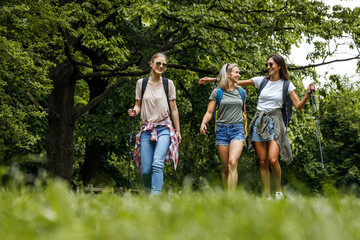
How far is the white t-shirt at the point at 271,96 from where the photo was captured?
22.1 feet

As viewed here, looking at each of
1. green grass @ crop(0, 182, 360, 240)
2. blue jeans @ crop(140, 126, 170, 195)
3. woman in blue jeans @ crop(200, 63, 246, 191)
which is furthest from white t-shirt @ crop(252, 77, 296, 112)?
green grass @ crop(0, 182, 360, 240)

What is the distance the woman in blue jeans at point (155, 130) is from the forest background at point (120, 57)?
2.45ft

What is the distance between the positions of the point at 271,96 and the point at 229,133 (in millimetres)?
833

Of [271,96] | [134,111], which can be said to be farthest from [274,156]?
[134,111]

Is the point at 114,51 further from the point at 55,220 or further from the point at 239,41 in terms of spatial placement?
the point at 55,220

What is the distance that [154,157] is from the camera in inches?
235

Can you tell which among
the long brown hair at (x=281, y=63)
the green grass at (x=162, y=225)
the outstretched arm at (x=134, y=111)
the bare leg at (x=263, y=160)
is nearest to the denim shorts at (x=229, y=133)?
the bare leg at (x=263, y=160)

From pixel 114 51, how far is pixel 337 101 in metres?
20.6

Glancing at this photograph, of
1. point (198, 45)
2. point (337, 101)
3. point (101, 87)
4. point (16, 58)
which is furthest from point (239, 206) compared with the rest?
point (337, 101)

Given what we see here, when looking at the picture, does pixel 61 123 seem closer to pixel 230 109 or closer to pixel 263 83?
pixel 230 109

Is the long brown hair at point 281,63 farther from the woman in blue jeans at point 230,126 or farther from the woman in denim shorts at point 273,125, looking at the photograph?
the woman in blue jeans at point 230,126

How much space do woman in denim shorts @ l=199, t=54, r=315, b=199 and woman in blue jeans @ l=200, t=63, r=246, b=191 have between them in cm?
24

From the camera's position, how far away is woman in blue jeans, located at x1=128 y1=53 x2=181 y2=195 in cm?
599

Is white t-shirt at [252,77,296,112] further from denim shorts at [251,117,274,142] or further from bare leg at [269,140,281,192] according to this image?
bare leg at [269,140,281,192]
